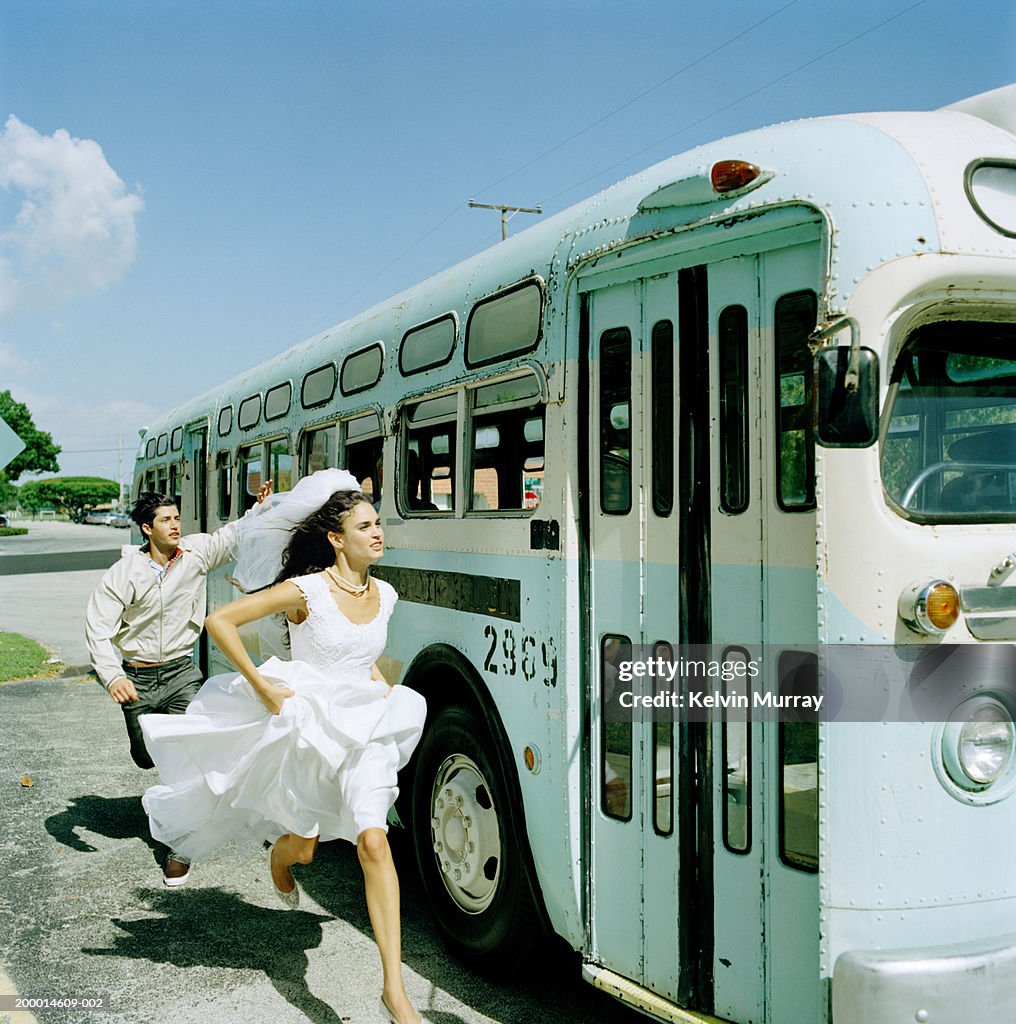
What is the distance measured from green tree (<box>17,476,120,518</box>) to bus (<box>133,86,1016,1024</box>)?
13654cm

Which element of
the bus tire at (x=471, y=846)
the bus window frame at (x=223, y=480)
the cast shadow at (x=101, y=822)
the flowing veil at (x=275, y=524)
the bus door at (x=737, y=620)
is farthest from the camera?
the bus window frame at (x=223, y=480)

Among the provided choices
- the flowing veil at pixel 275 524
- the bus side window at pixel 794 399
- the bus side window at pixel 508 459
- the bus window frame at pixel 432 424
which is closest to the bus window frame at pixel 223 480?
the flowing veil at pixel 275 524

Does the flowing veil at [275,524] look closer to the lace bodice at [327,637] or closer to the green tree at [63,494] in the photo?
the lace bodice at [327,637]

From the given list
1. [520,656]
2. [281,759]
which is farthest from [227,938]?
[520,656]

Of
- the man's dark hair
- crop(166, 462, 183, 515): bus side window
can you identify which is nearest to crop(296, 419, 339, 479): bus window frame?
the man's dark hair

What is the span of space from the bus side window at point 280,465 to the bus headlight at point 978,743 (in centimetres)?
489

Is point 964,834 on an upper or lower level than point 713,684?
lower

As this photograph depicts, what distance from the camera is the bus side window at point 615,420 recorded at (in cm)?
366

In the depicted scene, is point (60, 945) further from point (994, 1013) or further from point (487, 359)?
point (994, 1013)

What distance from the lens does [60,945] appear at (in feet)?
15.5

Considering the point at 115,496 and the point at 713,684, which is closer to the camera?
the point at 713,684

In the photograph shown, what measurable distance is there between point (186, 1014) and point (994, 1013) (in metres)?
2.89

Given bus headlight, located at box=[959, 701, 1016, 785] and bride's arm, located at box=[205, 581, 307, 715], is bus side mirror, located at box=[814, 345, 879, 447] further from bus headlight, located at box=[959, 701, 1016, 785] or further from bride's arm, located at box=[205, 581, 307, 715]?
bride's arm, located at box=[205, 581, 307, 715]

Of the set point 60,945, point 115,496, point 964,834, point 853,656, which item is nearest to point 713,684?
point 853,656
